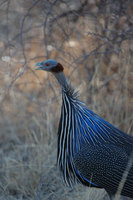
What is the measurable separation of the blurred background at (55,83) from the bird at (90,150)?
0.24m

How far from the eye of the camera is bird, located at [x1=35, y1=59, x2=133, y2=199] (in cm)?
206

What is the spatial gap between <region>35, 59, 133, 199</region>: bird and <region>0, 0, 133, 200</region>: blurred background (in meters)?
0.24

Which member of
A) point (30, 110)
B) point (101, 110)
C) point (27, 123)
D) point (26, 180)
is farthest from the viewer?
point (30, 110)

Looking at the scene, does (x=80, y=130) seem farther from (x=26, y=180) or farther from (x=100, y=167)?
(x=26, y=180)

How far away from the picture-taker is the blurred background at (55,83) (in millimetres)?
2556

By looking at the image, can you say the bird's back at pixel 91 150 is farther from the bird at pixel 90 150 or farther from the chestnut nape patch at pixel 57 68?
the chestnut nape patch at pixel 57 68

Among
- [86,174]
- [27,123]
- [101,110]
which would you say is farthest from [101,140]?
[27,123]

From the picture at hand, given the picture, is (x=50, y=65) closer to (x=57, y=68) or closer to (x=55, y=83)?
(x=57, y=68)

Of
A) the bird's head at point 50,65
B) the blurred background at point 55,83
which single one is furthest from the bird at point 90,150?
the blurred background at point 55,83

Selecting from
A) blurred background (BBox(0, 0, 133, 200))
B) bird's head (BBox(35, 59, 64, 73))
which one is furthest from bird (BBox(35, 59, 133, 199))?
blurred background (BBox(0, 0, 133, 200))

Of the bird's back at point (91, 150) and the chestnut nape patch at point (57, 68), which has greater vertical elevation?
the chestnut nape patch at point (57, 68)

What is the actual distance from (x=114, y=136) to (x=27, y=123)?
1934 mm

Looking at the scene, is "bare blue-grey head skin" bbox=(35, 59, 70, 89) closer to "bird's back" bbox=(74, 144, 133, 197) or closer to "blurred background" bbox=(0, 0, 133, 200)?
"blurred background" bbox=(0, 0, 133, 200)

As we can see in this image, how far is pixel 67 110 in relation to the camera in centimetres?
228
